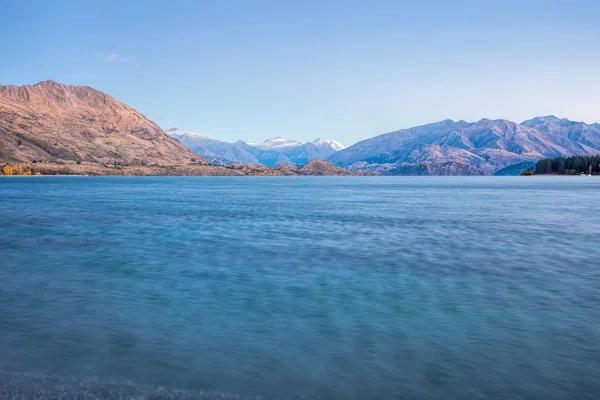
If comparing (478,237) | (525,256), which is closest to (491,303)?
(525,256)

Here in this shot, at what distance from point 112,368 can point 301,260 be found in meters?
23.3

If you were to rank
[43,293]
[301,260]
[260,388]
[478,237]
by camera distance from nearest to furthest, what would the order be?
1. [260,388]
2. [43,293]
3. [301,260]
4. [478,237]

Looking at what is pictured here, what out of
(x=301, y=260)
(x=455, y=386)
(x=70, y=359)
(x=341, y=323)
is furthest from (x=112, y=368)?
(x=301, y=260)

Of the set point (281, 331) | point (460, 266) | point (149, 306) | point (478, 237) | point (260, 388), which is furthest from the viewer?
point (478, 237)

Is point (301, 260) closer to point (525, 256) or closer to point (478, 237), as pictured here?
point (525, 256)

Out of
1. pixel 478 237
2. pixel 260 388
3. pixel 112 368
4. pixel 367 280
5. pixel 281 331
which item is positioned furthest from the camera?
pixel 478 237

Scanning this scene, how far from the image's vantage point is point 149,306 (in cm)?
2484

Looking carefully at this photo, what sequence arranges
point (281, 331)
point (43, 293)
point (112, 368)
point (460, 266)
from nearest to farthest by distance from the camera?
point (112, 368)
point (281, 331)
point (43, 293)
point (460, 266)

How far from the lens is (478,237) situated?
175ft

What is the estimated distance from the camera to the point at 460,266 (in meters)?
36.5

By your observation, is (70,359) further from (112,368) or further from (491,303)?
(491,303)

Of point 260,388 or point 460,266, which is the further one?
point 460,266

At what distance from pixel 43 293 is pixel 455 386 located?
23.5 meters

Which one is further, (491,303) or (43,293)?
(43,293)
